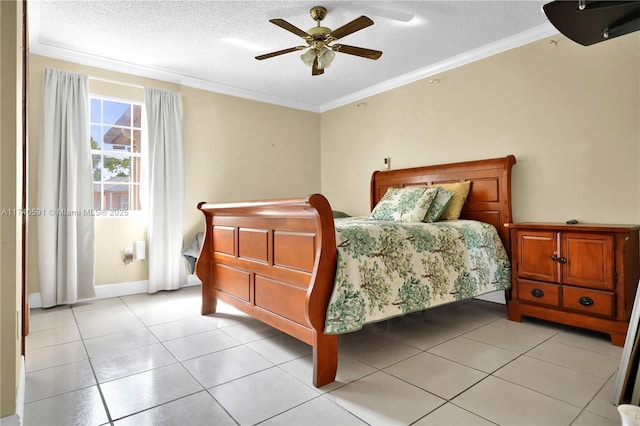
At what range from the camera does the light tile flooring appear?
1.61m

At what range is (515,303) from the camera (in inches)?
116

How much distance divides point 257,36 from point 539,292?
331 cm

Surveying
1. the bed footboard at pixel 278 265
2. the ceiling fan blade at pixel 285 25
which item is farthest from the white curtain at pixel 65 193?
the ceiling fan blade at pixel 285 25

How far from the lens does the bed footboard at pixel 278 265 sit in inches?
74.6

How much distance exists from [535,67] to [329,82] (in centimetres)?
232

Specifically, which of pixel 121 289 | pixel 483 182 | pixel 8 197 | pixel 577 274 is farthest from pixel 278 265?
pixel 121 289

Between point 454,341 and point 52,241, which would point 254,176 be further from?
point 454,341

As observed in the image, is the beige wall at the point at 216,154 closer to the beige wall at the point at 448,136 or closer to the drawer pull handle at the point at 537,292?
the beige wall at the point at 448,136

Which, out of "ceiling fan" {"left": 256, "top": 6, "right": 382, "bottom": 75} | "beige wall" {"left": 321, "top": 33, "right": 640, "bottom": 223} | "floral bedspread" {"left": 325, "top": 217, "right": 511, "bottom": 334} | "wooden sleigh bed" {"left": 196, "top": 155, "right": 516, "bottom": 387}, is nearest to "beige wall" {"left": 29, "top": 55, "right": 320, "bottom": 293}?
"wooden sleigh bed" {"left": 196, "top": 155, "right": 516, "bottom": 387}

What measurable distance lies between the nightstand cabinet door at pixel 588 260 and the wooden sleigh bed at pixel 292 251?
0.65 m

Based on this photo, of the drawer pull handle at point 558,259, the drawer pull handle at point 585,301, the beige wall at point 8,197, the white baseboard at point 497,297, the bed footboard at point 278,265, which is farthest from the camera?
the white baseboard at point 497,297

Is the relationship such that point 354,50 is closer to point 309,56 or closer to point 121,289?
point 309,56

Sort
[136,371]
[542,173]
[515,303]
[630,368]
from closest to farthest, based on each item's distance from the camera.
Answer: [630,368], [136,371], [515,303], [542,173]

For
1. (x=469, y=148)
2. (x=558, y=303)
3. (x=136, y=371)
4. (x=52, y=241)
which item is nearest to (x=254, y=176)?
(x=52, y=241)
